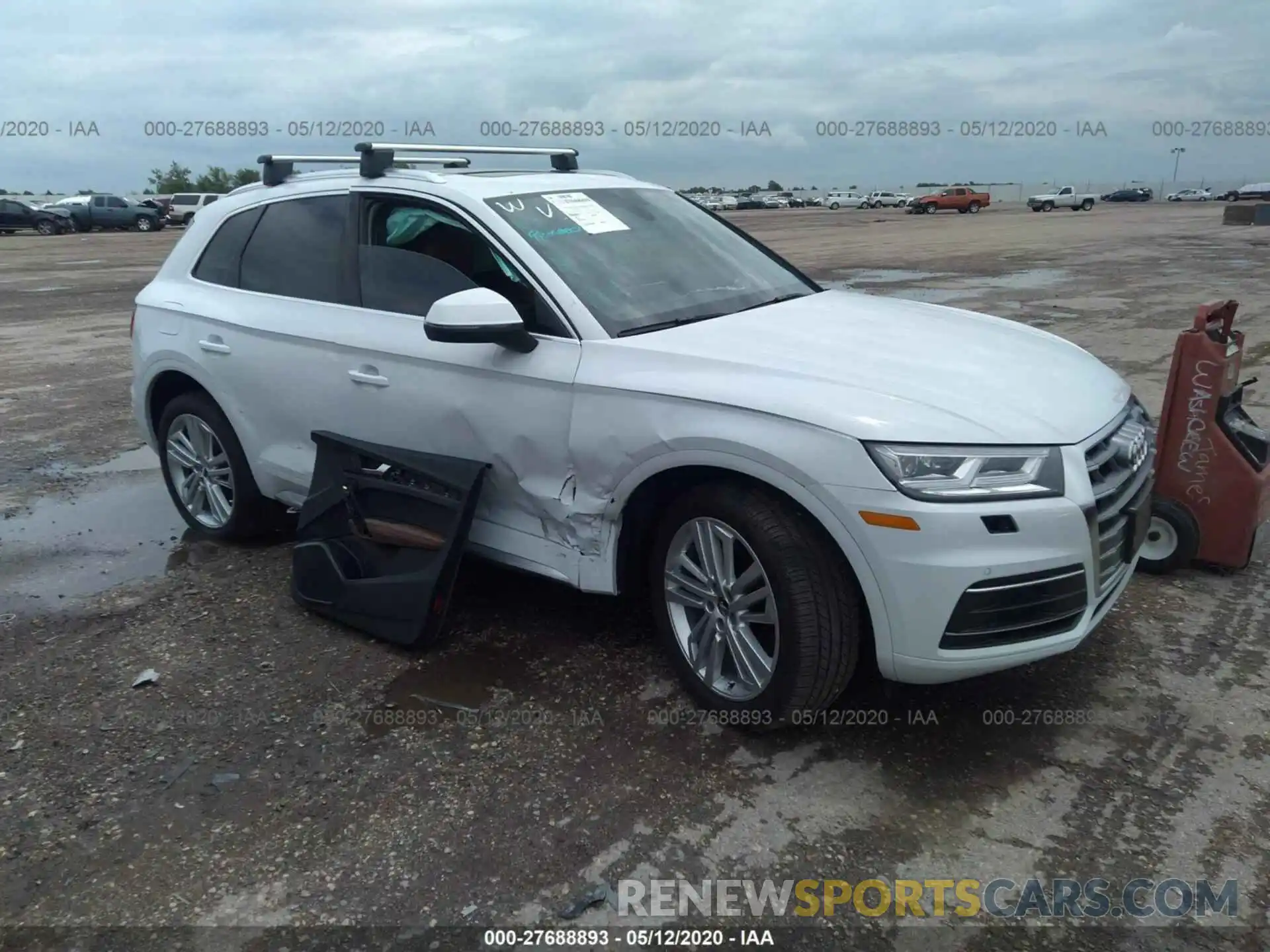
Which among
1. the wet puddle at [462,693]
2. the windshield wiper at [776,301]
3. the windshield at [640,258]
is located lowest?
the wet puddle at [462,693]

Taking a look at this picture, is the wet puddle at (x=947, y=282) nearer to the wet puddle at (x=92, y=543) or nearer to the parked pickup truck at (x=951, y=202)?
the wet puddle at (x=92, y=543)

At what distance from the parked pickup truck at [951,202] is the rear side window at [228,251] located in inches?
2425

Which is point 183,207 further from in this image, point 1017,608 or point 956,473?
point 1017,608

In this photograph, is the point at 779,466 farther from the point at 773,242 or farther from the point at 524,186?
the point at 773,242

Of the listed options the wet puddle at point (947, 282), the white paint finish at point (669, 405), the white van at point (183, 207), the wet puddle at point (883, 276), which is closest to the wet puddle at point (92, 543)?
the white paint finish at point (669, 405)

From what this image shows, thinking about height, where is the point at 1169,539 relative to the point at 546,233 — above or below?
below

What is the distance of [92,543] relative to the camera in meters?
5.47

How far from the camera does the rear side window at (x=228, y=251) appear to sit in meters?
4.93

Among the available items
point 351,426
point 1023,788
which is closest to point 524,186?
point 351,426

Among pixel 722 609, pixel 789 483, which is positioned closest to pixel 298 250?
pixel 722 609

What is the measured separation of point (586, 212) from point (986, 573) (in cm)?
223

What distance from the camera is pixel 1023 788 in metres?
3.10

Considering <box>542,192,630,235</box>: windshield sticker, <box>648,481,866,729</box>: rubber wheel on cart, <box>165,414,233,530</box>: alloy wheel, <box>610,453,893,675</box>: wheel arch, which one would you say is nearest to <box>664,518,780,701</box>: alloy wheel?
<box>648,481,866,729</box>: rubber wheel on cart

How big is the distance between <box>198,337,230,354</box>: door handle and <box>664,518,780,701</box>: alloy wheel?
2.57 m
